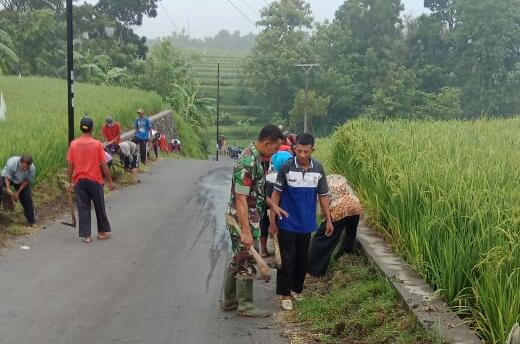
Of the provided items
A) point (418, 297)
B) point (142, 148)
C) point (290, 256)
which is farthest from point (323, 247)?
point (142, 148)

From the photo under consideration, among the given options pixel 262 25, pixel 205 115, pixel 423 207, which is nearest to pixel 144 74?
pixel 205 115

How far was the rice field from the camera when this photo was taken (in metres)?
12.6

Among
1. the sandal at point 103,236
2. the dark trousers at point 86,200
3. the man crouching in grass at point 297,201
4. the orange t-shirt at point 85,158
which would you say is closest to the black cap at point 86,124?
the orange t-shirt at point 85,158

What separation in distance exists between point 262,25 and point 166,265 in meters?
79.0

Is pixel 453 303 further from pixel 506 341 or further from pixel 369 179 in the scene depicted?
pixel 369 179

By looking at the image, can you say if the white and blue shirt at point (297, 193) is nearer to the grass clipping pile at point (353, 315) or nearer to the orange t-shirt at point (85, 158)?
the grass clipping pile at point (353, 315)

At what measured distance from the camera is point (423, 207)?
6.86 m

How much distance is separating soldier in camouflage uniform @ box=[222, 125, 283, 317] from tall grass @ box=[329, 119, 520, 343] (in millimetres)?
1519

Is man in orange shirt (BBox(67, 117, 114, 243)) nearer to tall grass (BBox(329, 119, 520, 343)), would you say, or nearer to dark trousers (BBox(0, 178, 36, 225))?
dark trousers (BBox(0, 178, 36, 225))

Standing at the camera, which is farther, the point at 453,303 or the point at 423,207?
the point at 423,207

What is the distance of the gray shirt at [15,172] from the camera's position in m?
9.65

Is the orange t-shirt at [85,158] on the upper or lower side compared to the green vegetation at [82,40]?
lower

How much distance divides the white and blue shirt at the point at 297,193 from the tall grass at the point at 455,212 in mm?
1038

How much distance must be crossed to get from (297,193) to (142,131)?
12.9 m
